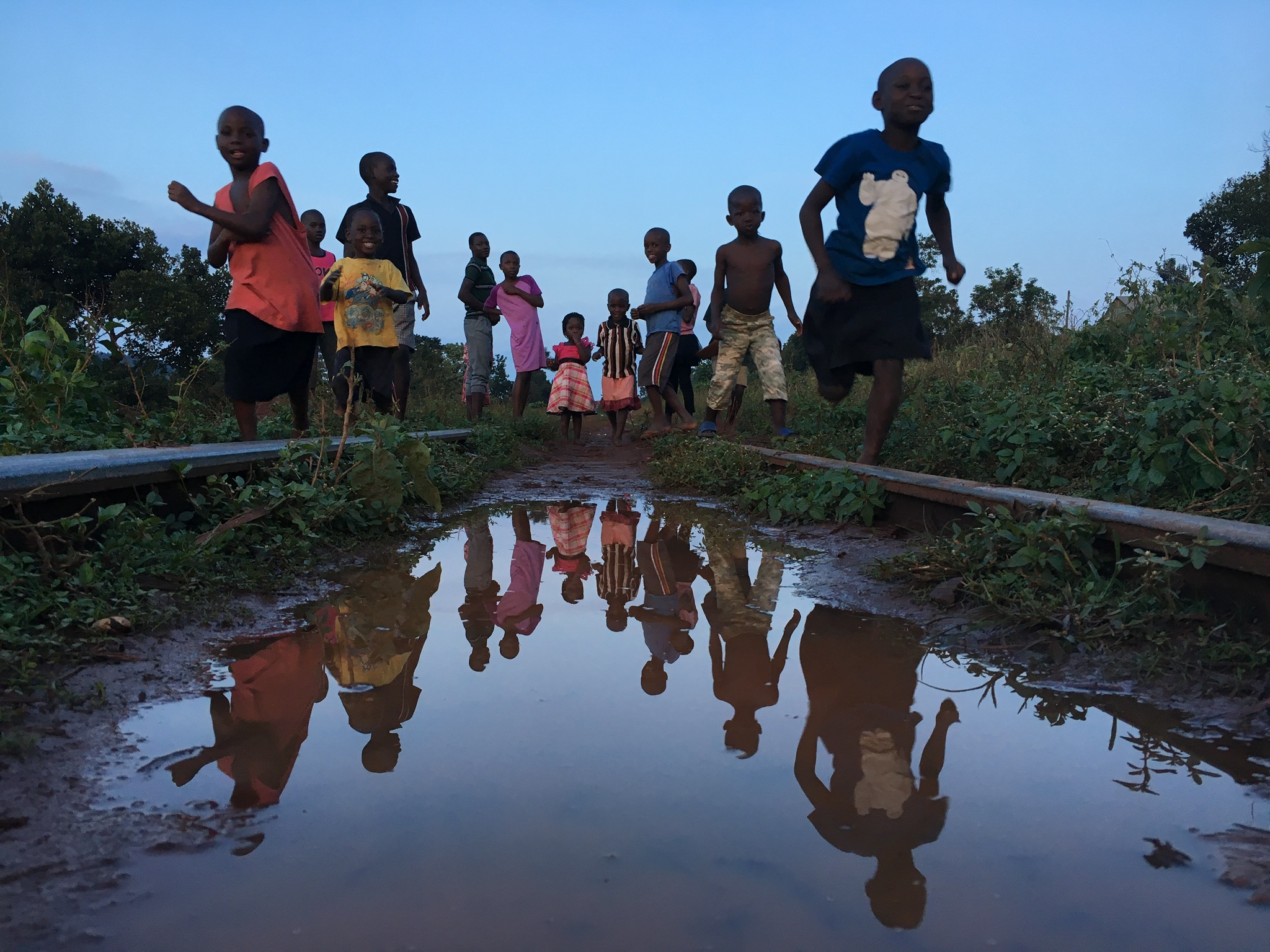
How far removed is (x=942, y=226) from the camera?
5320mm

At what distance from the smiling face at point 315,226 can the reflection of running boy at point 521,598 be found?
5.82m

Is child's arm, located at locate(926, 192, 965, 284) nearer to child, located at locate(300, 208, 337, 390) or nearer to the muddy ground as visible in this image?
the muddy ground

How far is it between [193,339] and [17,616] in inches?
913

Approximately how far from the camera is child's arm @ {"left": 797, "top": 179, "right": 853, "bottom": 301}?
16.8 ft

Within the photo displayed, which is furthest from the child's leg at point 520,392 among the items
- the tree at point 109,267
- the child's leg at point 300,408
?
the tree at point 109,267

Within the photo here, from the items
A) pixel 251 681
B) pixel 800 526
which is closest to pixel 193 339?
pixel 800 526

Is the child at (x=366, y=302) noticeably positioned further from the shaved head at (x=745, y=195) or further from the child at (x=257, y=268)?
the shaved head at (x=745, y=195)

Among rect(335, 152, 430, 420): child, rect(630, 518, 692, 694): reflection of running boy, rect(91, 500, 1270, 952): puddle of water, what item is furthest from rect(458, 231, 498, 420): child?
rect(91, 500, 1270, 952): puddle of water

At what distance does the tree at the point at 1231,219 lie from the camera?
101 ft

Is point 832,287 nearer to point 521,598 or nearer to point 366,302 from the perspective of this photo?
point 521,598

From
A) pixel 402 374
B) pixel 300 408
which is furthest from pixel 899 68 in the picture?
pixel 402 374

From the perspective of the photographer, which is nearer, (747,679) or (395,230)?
(747,679)

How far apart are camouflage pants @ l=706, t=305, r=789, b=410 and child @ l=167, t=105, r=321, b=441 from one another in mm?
3940

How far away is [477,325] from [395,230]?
2.69 meters
